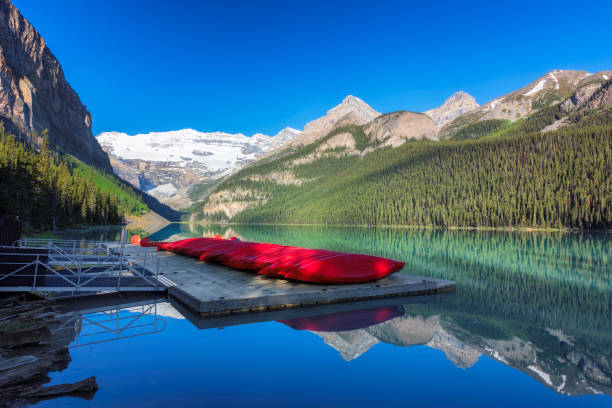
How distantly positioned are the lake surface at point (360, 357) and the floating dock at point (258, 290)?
Result: 2.46ft

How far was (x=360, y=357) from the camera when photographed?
377 inches

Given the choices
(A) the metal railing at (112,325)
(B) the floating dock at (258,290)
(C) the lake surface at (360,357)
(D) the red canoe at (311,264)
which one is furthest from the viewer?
(D) the red canoe at (311,264)

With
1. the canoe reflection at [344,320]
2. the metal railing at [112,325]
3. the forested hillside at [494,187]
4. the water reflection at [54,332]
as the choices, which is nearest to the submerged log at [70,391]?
the water reflection at [54,332]

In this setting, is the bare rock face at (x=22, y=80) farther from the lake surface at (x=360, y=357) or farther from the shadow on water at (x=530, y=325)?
the shadow on water at (x=530, y=325)

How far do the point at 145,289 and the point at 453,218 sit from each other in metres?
112

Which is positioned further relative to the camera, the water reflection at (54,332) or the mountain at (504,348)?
the mountain at (504,348)

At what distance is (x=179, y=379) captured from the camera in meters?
8.07

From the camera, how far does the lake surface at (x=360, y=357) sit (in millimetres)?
7473

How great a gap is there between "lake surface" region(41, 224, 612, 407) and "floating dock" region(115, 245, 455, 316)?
0.75 m

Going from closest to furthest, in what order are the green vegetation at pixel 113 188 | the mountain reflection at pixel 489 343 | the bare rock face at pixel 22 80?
1. the mountain reflection at pixel 489 343
2. the bare rock face at pixel 22 80
3. the green vegetation at pixel 113 188

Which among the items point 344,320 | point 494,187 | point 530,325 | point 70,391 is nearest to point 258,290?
point 344,320

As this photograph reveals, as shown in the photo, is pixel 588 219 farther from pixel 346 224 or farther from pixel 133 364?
pixel 133 364

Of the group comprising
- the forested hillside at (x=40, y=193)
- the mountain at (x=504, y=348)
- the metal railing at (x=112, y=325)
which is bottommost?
the mountain at (x=504, y=348)

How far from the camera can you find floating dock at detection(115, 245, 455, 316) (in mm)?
13320
